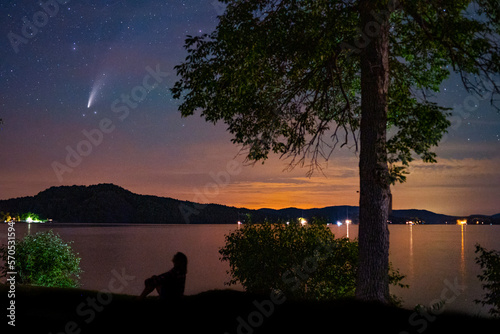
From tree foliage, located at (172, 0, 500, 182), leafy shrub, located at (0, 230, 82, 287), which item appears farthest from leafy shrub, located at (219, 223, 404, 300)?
leafy shrub, located at (0, 230, 82, 287)

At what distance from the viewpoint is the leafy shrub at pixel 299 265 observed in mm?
15023

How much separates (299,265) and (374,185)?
198 inches

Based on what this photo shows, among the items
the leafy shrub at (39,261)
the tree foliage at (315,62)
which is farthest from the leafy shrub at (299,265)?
the leafy shrub at (39,261)

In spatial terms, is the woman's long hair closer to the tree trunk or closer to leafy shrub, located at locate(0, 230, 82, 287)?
the tree trunk

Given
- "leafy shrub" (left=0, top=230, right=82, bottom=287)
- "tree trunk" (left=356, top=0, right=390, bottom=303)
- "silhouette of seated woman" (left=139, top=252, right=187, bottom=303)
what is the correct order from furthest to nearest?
"leafy shrub" (left=0, top=230, right=82, bottom=287)
"tree trunk" (left=356, top=0, right=390, bottom=303)
"silhouette of seated woman" (left=139, top=252, right=187, bottom=303)

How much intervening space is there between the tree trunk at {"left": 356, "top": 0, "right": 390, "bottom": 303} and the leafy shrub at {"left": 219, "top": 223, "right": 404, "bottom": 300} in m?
3.50

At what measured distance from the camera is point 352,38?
13.1 meters

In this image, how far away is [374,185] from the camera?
11297 millimetres

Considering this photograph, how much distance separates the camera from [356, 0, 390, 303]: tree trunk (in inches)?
444

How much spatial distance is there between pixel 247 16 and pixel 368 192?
5.97 metres

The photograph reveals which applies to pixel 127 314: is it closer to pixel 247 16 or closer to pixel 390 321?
pixel 390 321

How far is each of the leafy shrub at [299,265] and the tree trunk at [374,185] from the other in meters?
3.50

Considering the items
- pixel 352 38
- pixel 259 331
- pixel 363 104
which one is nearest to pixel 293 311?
pixel 259 331

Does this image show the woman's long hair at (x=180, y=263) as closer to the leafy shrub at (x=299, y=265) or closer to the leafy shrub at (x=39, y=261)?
the leafy shrub at (x=299, y=265)
